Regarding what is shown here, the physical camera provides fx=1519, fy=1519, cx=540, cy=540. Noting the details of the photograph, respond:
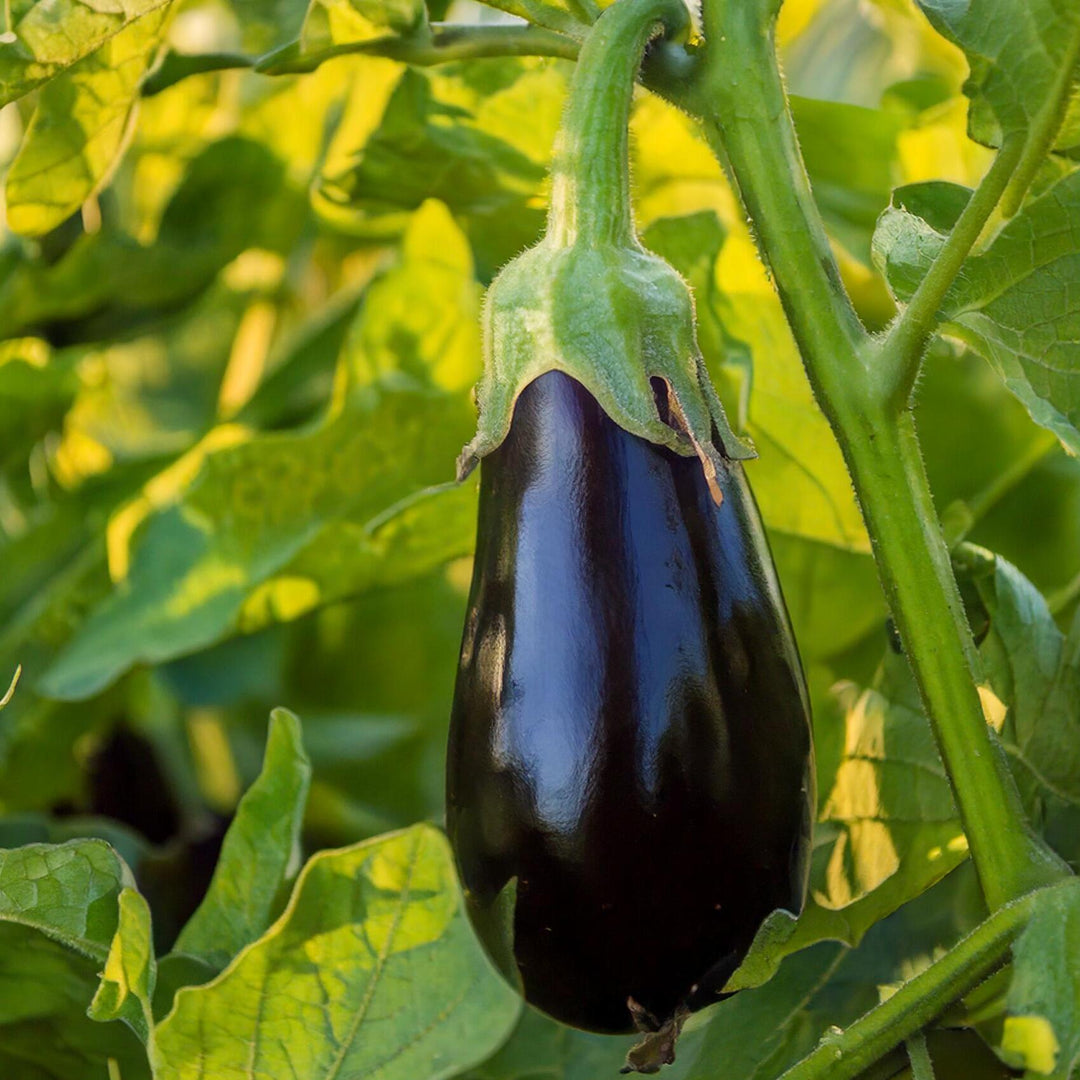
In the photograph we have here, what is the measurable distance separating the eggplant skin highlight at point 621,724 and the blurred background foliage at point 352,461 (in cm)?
9

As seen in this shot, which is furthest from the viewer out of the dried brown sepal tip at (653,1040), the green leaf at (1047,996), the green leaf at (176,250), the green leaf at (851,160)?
the green leaf at (176,250)

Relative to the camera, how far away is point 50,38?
1.77 feet

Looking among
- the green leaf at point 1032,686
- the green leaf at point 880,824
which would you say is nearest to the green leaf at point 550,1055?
the green leaf at point 880,824

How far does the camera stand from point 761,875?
1.72ft

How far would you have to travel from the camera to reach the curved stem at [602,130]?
0.52 metres

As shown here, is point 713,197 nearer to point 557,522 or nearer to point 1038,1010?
point 557,522

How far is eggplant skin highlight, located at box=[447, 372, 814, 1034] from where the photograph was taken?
508 millimetres

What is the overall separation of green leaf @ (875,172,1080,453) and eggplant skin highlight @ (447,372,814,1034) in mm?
100

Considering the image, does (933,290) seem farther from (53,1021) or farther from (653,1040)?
(53,1021)

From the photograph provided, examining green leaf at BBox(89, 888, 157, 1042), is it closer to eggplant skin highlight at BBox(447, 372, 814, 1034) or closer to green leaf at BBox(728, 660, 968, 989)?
eggplant skin highlight at BBox(447, 372, 814, 1034)

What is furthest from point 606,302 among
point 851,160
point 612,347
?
point 851,160

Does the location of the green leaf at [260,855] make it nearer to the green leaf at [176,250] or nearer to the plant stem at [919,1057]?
the plant stem at [919,1057]

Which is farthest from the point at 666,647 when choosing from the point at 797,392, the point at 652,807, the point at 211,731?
the point at 211,731

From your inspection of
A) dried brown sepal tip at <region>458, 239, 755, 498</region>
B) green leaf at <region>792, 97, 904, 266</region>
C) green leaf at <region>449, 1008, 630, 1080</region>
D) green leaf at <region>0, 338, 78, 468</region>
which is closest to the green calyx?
dried brown sepal tip at <region>458, 239, 755, 498</region>
